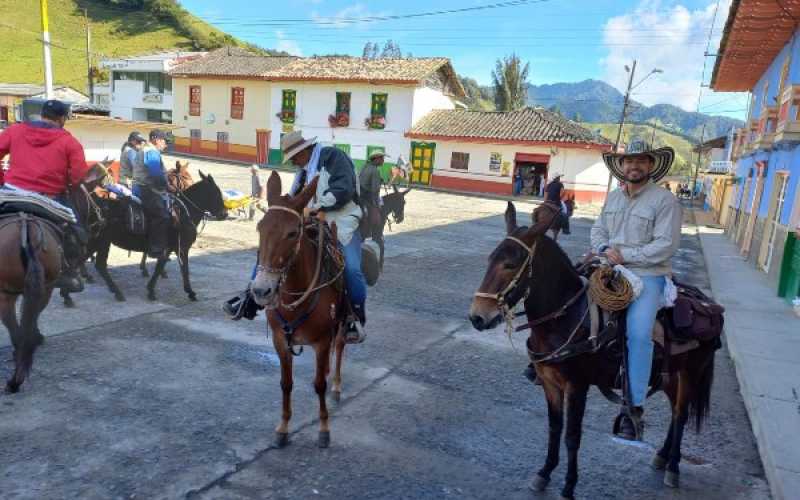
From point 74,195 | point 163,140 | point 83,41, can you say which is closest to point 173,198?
point 163,140

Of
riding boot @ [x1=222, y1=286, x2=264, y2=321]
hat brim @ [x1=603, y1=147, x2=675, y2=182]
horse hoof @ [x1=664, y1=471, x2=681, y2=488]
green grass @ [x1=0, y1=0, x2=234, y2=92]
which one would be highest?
green grass @ [x1=0, y1=0, x2=234, y2=92]

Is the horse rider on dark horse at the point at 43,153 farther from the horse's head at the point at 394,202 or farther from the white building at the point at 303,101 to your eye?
the white building at the point at 303,101

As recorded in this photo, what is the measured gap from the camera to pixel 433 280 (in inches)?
392

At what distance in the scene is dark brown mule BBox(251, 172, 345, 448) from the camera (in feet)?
10.6

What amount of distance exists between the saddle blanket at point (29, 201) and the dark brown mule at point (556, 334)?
4.06 m

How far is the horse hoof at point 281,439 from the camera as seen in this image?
3943 mm

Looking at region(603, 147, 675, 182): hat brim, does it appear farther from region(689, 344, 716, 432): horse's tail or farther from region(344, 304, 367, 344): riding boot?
region(344, 304, 367, 344): riding boot

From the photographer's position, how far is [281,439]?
3.96m

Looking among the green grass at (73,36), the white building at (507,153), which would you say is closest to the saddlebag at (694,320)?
the white building at (507,153)

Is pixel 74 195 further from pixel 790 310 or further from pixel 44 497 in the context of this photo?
pixel 790 310

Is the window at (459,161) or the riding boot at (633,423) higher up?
the window at (459,161)

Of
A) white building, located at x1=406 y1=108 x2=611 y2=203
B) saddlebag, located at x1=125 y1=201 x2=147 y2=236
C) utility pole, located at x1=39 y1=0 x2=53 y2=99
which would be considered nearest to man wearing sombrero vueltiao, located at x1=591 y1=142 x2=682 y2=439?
saddlebag, located at x1=125 y1=201 x2=147 y2=236

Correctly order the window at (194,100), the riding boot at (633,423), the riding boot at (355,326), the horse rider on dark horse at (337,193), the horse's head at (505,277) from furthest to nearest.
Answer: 1. the window at (194,100)
2. the riding boot at (355,326)
3. the horse rider on dark horse at (337,193)
4. the riding boot at (633,423)
5. the horse's head at (505,277)

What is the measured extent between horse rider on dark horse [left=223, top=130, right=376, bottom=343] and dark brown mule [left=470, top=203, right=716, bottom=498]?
152 cm
